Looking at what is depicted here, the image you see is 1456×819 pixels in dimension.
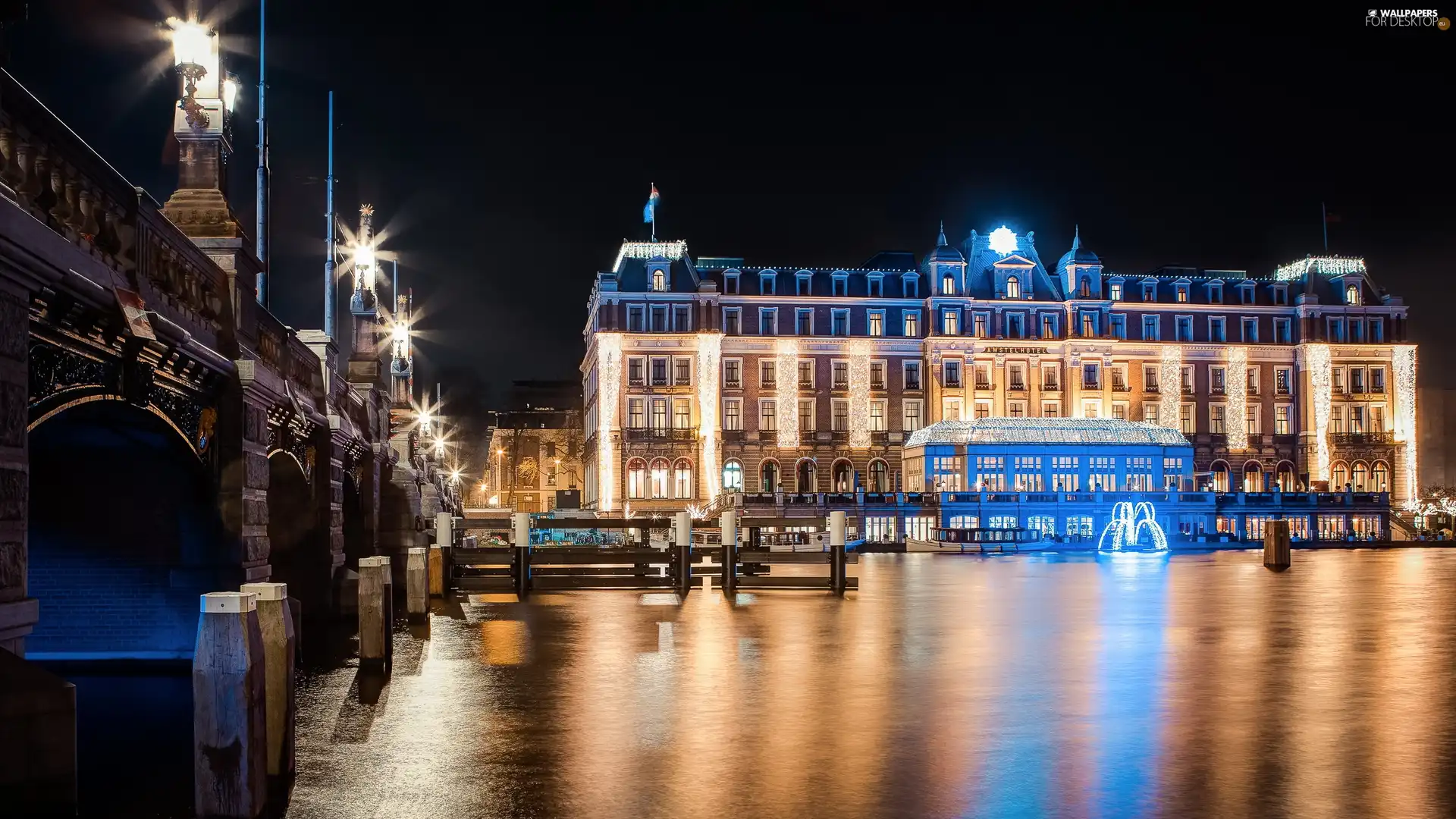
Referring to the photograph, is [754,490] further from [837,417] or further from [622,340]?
[622,340]

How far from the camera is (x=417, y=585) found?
26500 mm

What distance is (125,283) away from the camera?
1218cm

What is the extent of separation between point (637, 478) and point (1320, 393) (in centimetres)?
5374

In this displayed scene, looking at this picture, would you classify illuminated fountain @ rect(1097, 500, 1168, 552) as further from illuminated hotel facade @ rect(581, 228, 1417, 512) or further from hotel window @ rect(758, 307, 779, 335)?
hotel window @ rect(758, 307, 779, 335)

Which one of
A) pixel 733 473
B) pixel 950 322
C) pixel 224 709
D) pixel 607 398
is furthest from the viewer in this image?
pixel 950 322

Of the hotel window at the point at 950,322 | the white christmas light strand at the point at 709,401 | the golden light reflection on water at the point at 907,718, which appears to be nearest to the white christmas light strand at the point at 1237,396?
the hotel window at the point at 950,322

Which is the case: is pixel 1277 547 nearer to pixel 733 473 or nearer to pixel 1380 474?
pixel 733 473

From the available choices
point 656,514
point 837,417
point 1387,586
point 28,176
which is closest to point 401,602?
point 28,176

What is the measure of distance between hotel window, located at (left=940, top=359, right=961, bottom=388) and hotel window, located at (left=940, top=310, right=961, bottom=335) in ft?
6.94

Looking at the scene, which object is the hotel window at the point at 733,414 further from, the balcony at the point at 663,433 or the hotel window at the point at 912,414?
the hotel window at the point at 912,414

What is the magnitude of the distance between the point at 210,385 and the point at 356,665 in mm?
5296

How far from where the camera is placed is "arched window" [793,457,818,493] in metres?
96.8

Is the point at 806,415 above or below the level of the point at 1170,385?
below

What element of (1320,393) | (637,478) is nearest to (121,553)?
(637,478)
